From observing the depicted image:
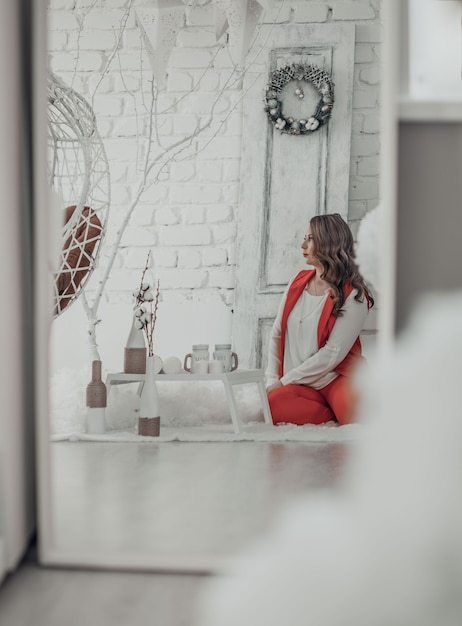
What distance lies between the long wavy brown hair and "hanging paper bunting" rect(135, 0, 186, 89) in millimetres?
1029

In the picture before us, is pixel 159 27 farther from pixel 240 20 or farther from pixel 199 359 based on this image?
pixel 199 359

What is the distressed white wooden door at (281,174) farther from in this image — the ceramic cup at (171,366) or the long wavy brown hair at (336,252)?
the ceramic cup at (171,366)

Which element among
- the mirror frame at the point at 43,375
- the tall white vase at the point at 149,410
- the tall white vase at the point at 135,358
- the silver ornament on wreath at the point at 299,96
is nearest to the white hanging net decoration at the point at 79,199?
the tall white vase at the point at 135,358

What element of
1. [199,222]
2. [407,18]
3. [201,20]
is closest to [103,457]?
[199,222]

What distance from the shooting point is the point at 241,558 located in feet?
5.82

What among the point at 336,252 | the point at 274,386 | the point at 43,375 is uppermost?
Result: the point at 336,252

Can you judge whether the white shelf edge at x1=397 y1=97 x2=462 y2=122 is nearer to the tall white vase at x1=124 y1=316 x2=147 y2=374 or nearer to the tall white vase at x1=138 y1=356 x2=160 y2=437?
the tall white vase at x1=138 y1=356 x2=160 y2=437

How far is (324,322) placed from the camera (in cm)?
407

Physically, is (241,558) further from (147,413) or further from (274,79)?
(274,79)

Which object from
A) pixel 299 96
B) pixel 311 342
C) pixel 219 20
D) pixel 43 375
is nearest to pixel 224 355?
pixel 311 342

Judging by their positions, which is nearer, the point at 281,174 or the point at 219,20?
the point at 219,20

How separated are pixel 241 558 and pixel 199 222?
2951 mm

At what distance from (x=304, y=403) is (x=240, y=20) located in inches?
70.2

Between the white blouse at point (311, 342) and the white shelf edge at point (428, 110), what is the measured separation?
2.42 m
